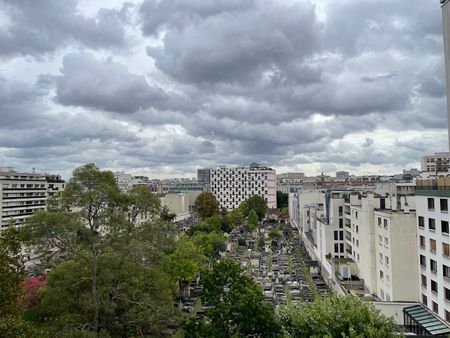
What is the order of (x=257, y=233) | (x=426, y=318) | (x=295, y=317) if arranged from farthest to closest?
(x=257, y=233) < (x=426, y=318) < (x=295, y=317)

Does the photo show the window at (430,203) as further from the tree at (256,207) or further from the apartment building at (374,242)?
the tree at (256,207)

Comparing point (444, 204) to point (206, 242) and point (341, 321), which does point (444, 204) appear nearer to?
point (341, 321)

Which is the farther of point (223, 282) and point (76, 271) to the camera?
point (76, 271)

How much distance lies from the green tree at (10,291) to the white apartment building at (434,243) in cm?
2108

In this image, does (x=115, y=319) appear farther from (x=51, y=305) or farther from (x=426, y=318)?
(x=426, y=318)

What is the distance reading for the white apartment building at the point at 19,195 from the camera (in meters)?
56.2

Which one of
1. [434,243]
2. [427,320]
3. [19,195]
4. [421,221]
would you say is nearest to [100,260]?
[427,320]

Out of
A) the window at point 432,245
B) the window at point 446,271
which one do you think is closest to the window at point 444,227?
the window at point 432,245

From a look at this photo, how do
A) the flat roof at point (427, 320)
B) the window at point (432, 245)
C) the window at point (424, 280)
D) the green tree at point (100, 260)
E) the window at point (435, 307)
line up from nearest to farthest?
the green tree at point (100, 260)
the flat roof at point (427, 320)
the window at point (435, 307)
the window at point (432, 245)
the window at point (424, 280)

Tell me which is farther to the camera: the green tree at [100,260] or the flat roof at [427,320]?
the flat roof at [427,320]

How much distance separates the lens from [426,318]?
2223 centimetres

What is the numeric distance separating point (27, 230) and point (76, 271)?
318cm

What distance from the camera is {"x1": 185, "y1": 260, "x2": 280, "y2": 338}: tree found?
569 inches

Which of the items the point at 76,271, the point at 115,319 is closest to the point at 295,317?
the point at 115,319
